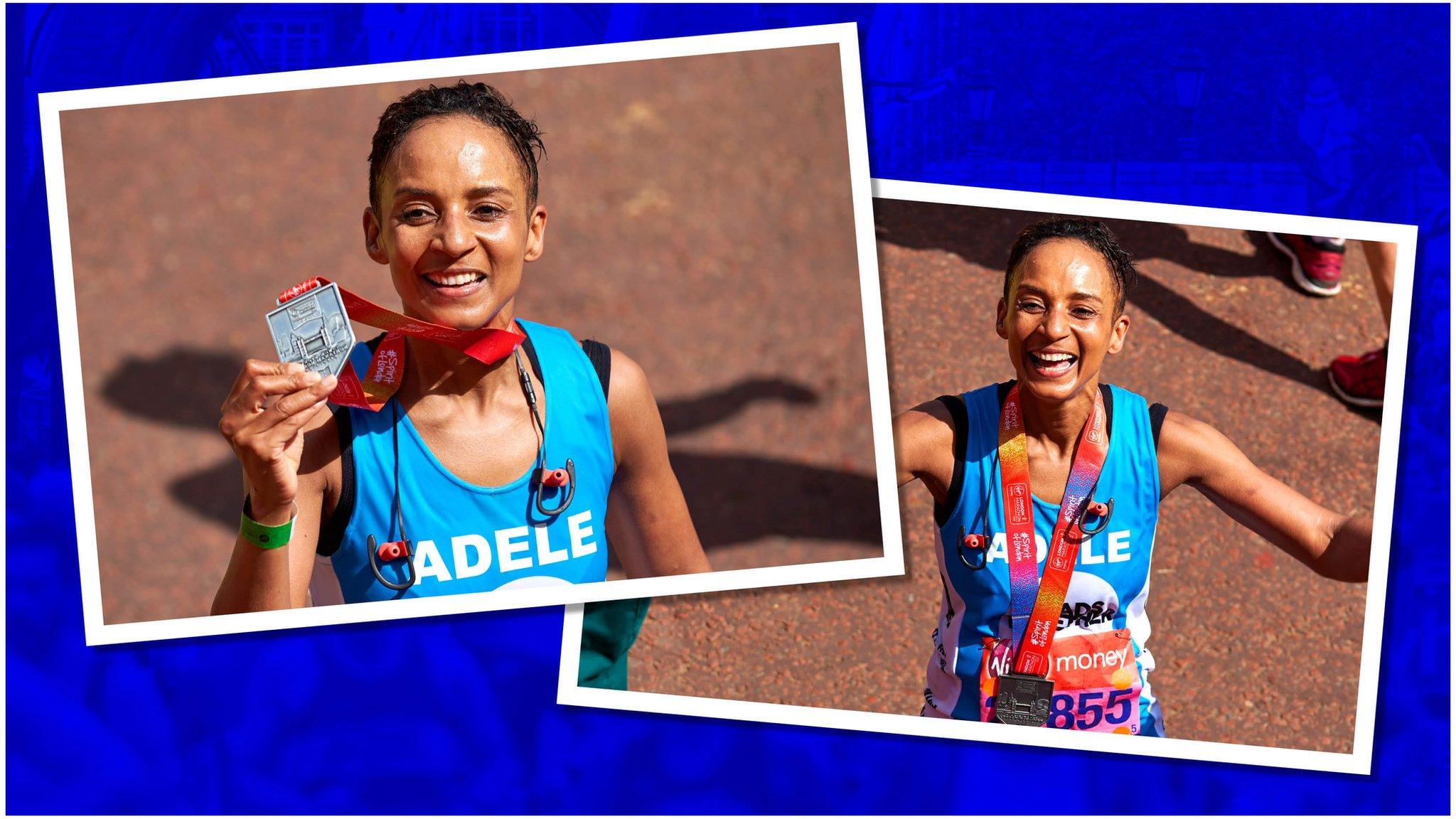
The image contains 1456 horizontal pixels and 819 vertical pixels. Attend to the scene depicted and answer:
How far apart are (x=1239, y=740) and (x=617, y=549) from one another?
193 centimetres

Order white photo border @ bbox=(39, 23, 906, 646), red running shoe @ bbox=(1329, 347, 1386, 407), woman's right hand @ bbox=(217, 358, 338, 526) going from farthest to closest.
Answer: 1. red running shoe @ bbox=(1329, 347, 1386, 407)
2. white photo border @ bbox=(39, 23, 906, 646)
3. woman's right hand @ bbox=(217, 358, 338, 526)

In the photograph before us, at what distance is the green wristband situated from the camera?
2.99 meters

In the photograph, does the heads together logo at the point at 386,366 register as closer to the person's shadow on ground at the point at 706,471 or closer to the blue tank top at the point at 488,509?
the blue tank top at the point at 488,509

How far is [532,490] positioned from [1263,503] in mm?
2043

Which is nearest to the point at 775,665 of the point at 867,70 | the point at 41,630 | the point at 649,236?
the point at 867,70

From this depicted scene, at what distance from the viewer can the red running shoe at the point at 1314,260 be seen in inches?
147

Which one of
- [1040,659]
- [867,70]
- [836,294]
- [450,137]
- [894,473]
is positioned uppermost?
[867,70]

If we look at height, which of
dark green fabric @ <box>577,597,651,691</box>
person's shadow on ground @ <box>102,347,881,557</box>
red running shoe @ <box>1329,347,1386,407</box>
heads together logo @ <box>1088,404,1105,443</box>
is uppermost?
red running shoe @ <box>1329,347,1386,407</box>

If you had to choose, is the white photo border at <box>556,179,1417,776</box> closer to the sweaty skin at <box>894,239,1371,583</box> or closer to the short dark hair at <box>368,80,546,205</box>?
the sweaty skin at <box>894,239,1371,583</box>

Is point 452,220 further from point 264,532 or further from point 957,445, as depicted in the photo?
point 957,445

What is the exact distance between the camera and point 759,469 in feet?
15.9

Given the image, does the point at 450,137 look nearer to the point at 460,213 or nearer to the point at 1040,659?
the point at 460,213

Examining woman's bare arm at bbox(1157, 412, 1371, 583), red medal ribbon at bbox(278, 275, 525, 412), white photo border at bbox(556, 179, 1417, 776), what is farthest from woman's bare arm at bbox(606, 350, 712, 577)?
woman's bare arm at bbox(1157, 412, 1371, 583)

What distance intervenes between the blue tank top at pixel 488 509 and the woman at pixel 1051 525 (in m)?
0.83
